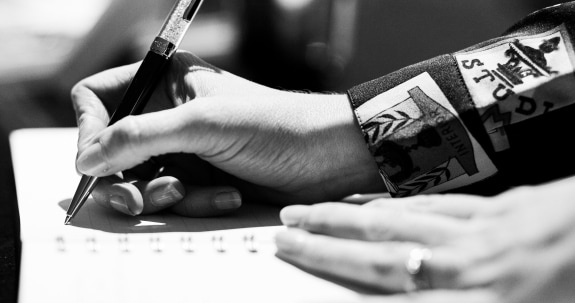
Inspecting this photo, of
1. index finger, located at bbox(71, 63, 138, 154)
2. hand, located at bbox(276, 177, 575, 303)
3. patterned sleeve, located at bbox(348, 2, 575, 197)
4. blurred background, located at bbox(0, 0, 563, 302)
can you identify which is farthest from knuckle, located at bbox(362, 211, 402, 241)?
blurred background, located at bbox(0, 0, 563, 302)

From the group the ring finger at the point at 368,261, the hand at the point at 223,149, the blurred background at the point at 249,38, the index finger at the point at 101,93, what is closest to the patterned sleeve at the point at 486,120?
the hand at the point at 223,149

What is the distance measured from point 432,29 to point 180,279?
4.43 ft

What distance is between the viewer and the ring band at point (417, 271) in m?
0.48

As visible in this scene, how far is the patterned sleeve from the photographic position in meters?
0.65

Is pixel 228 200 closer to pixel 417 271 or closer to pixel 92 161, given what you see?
pixel 92 161

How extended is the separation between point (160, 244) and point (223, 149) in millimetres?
137

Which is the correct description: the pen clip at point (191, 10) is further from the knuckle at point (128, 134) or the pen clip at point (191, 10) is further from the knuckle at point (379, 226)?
the knuckle at point (379, 226)

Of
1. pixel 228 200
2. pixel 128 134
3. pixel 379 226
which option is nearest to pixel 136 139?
pixel 128 134

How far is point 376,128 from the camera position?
0.69 metres

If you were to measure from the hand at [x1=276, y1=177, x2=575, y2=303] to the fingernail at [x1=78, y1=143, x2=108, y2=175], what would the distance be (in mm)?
185

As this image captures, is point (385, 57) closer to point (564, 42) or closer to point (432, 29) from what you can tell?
point (432, 29)

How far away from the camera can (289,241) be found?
0.56 meters

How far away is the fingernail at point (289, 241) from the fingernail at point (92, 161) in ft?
0.61

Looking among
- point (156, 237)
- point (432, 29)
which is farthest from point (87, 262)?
point (432, 29)
